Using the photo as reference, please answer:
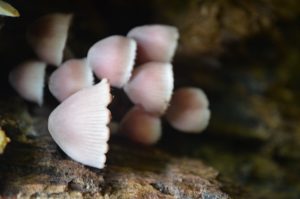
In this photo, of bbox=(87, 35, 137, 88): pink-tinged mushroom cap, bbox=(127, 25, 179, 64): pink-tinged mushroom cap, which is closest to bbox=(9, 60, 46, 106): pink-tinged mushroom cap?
bbox=(87, 35, 137, 88): pink-tinged mushroom cap

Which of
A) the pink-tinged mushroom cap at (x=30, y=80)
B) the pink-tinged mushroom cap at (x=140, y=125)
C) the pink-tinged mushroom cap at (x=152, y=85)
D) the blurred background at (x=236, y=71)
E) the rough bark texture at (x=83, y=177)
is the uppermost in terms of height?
the blurred background at (x=236, y=71)

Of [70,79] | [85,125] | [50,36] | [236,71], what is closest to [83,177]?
[85,125]

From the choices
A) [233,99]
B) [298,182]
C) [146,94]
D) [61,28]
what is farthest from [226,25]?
[298,182]

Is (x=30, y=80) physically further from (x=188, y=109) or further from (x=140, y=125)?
(x=188, y=109)

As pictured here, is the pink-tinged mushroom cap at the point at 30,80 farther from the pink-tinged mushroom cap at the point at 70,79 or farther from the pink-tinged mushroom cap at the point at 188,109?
the pink-tinged mushroom cap at the point at 188,109

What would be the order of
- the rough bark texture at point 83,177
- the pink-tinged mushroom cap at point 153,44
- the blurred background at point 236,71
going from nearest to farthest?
the rough bark texture at point 83,177 < the pink-tinged mushroom cap at point 153,44 < the blurred background at point 236,71

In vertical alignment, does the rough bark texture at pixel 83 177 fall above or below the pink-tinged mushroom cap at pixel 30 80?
below

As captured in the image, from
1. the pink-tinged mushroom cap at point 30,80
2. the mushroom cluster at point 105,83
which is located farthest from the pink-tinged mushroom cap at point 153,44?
the pink-tinged mushroom cap at point 30,80

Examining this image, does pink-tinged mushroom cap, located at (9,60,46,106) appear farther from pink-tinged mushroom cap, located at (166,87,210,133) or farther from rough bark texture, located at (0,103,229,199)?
pink-tinged mushroom cap, located at (166,87,210,133)
